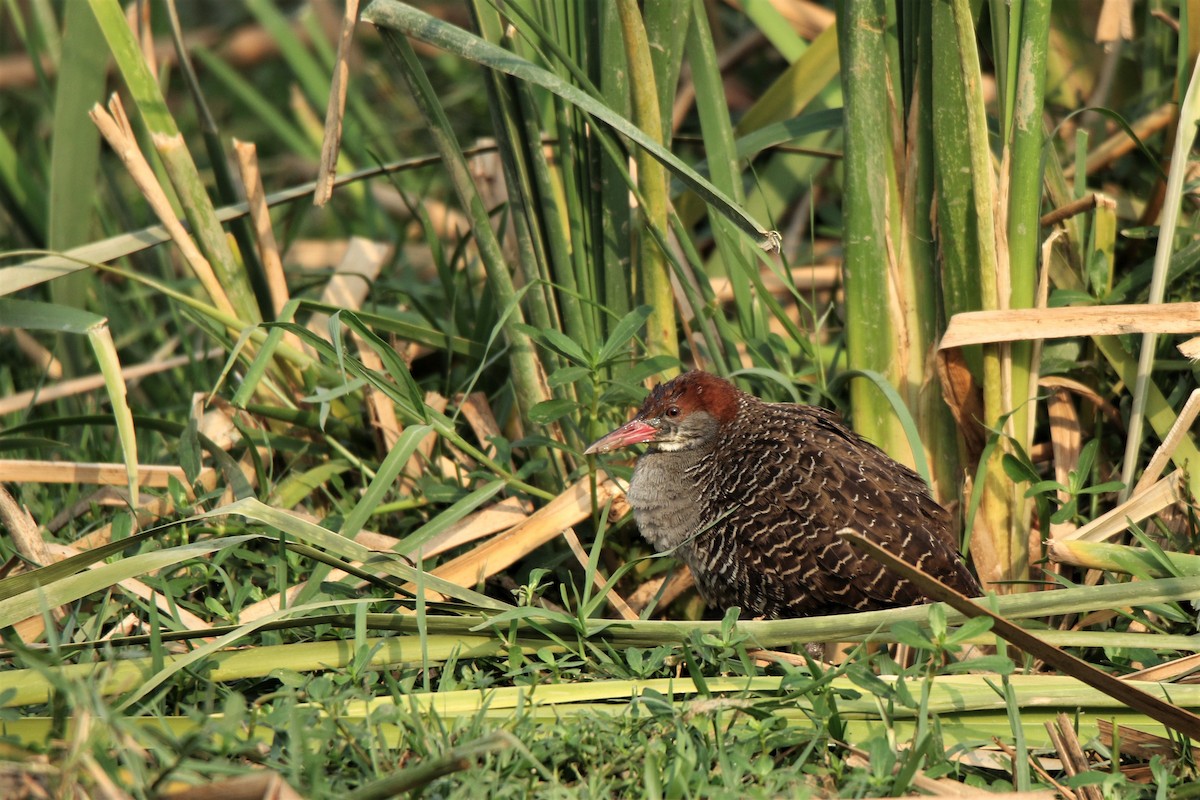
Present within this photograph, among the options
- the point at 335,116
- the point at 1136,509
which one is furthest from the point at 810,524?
the point at 335,116

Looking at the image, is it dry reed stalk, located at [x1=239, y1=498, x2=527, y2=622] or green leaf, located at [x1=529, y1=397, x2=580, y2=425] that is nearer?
green leaf, located at [x1=529, y1=397, x2=580, y2=425]

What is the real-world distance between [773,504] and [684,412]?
416mm

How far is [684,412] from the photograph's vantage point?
3.41 metres

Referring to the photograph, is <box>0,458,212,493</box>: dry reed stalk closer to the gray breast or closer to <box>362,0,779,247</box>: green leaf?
the gray breast

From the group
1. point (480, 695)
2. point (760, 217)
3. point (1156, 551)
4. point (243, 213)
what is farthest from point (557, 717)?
point (760, 217)

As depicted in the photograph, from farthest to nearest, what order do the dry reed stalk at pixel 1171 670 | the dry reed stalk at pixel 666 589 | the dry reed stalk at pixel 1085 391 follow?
the dry reed stalk at pixel 666 589 → the dry reed stalk at pixel 1085 391 → the dry reed stalk at pixel 1171 670

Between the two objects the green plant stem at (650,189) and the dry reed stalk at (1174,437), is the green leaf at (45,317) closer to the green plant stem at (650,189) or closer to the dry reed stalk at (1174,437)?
the green plant stem at (650,189)

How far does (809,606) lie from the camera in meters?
3.06

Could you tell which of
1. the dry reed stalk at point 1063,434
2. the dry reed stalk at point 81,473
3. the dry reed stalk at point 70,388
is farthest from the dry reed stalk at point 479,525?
the dry reed stalk at point 1063,434

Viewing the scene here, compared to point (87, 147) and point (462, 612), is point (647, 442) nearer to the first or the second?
point (462, 612)

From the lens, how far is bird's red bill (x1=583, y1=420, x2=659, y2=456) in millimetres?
3234

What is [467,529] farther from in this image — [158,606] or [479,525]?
[158,606]

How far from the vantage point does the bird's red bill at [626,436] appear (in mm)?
3234

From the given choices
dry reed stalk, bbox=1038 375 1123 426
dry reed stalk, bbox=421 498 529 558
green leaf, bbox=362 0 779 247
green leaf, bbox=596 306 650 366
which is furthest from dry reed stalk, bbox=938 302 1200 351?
dry reed stalk, bbox=421 498 529 558
